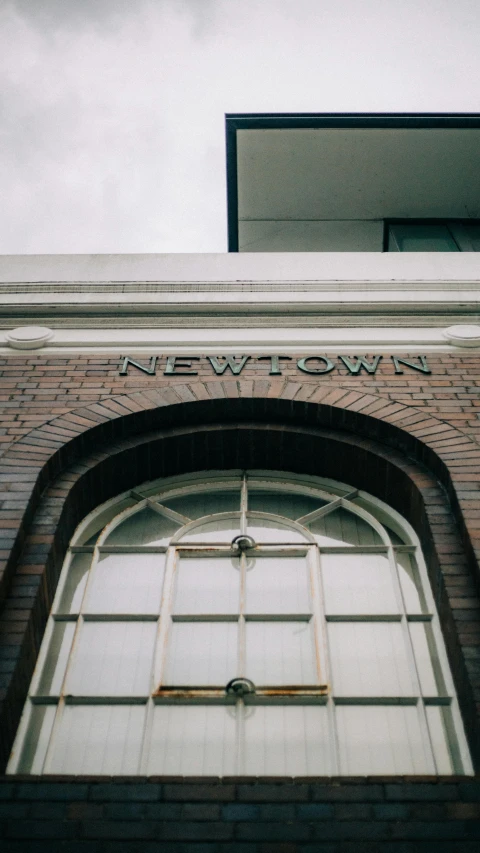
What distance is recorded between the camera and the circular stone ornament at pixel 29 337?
6199mm

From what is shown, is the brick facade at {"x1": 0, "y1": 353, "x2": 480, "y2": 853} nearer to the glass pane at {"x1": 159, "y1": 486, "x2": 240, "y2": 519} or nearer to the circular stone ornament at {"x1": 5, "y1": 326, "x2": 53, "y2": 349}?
the circular stone ornament at {"x1": 5, "y1": 326, "x2": 53, "y2": 349}

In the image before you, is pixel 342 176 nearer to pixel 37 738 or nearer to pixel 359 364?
pixel 359 364

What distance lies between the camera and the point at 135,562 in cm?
491

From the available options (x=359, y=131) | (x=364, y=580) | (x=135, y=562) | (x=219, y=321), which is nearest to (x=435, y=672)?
(x=364, y=580)

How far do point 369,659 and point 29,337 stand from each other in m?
3.85

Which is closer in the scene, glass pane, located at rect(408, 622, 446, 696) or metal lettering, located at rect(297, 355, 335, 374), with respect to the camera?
glass pane, located at rect(408, 622, 446, 696)

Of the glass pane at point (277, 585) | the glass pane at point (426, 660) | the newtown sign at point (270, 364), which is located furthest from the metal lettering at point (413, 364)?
the glass pane at point (426, 660)

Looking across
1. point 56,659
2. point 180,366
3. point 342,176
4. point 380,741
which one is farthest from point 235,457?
point 342,176

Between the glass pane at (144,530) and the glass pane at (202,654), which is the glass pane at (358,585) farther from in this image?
the glass pane at (144,530)

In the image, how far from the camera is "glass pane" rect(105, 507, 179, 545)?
511 cm

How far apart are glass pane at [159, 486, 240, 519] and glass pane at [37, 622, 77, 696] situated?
1.29 m

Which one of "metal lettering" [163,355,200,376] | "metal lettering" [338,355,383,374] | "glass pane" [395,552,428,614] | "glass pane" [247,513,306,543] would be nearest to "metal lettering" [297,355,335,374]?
"metal lettering" [338,355,383,374]

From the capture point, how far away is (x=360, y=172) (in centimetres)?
1032

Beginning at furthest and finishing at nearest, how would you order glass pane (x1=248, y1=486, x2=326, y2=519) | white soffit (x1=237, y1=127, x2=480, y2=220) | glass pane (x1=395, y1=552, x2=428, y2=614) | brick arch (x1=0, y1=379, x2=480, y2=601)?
1. white soffit (x1=237, y1=127, x2=480, y2=220)
2. glass pane (x1=248, y1=486, x2=326, y2=519)
3. brick arch (x1=0, y1=379, x2=480, y2=601)
4. glass pane (x1=395, y1=552, x2=428, y2=614)
